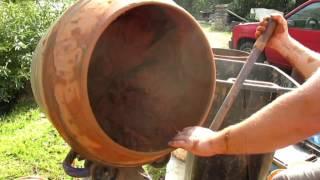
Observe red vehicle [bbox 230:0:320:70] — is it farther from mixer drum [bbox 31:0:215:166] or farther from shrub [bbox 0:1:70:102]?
mixer drum [bbox 31:0:215:166]

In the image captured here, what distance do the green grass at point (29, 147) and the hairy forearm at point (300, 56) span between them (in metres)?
2.05

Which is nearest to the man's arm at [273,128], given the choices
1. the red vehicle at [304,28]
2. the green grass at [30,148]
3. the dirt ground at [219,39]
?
the green grass at [30,148]

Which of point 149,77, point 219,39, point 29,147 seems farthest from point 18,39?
point 219,39

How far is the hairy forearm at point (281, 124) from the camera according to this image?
5.16 ft

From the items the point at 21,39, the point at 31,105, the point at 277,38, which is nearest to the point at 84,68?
the point at 277,38

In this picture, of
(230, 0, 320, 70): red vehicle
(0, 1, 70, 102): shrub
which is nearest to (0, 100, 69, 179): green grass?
(0, 1, 70, 102): shrub

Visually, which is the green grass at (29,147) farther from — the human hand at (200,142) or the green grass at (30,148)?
the human hand at (200,142)

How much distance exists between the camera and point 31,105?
513cm

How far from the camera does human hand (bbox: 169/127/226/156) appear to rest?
1751 millimetres

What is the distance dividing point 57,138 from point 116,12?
2.76 m

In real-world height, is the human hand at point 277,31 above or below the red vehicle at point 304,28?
above

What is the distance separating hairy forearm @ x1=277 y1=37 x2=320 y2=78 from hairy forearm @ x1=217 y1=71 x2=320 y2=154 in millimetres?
764

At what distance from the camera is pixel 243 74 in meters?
2.23

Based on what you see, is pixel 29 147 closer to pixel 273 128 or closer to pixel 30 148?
pixel 30 148
